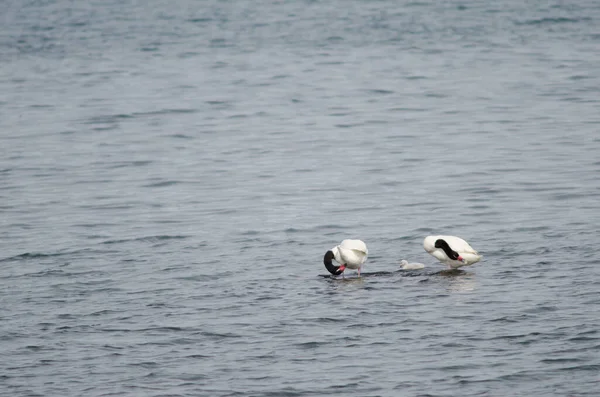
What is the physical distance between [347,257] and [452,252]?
142 cm

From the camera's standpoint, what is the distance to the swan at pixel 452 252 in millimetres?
14570

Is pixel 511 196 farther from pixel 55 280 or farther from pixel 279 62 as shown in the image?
pixel 279 62

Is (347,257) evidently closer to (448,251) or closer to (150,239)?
(448,251)

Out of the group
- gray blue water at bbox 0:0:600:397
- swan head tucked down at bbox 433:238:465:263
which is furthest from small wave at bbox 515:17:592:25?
swan head tucked down at bbox 433:238:465:263

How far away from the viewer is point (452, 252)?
47.7 feet

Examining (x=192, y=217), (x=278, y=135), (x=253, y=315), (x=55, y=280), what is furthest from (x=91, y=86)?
(x=253, y=315)

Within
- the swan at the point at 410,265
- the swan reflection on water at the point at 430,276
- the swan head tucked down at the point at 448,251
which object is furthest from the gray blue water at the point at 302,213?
the swan head tucked down at the point at 448,251

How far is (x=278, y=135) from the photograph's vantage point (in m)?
29.2

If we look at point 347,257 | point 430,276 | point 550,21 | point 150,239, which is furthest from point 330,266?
point 550,21

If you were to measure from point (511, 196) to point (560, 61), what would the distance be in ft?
61.1

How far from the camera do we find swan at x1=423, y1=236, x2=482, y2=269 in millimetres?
14570

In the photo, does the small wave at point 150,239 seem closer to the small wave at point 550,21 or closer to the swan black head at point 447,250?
the swan black head at point 447,250

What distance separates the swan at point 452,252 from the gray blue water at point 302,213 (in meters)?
0.26

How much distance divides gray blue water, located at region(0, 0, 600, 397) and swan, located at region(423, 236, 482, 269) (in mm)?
264
